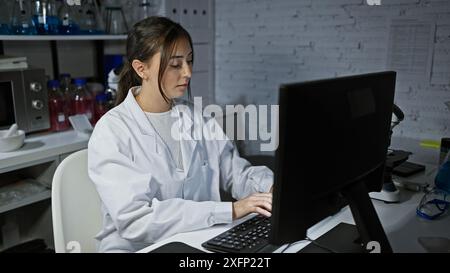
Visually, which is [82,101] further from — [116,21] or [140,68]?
[140,68]

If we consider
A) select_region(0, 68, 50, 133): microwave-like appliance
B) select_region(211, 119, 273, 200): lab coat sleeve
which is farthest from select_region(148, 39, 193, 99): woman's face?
select_region(0, 68, 50, 133): microwave-like appliance

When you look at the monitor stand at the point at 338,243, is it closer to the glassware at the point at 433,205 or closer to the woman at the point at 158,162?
the woman at the point at 158,162

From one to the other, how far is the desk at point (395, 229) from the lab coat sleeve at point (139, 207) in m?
0.04

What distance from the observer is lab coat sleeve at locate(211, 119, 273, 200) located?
4.78 ft

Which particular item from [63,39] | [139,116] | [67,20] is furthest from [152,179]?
[67,20]

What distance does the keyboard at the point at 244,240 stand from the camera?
100 cm

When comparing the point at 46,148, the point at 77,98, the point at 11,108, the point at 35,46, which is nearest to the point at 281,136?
the point at 46,148

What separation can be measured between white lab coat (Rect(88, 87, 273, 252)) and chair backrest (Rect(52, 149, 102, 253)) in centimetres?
5

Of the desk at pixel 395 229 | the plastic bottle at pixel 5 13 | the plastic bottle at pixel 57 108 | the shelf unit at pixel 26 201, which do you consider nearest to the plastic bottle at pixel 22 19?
the plastic bottle at pixel 5 13

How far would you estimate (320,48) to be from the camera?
230cm

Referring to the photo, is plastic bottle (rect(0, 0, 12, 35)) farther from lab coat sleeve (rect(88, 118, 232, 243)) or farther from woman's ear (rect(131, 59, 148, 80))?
lab coat sleeve (rect(88, 118, 232, 243))

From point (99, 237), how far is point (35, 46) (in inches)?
60.8

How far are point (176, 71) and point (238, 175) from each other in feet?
1.48

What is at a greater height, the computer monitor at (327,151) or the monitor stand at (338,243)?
the computer monitor at (327,151)
